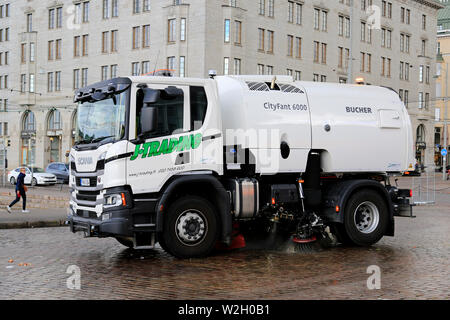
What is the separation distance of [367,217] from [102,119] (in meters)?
5.48

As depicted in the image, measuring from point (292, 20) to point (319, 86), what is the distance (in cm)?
5154

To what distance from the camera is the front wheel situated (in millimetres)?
11945

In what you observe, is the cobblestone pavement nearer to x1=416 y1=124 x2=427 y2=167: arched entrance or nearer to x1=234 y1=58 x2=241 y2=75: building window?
x1=234 y1=58 x2=241 y2=75: building window

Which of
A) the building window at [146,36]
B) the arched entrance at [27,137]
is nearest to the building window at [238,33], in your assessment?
the building window at [146,36]

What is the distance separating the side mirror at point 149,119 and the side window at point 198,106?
824 millimetres

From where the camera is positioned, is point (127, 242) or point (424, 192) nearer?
point (127, 242)

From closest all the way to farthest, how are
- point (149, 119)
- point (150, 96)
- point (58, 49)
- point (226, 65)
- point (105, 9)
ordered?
1. point (149, 119)
2. point (150, 96)
3. point (226, 65)
4. point (105, 9)
5. point (58, 49)

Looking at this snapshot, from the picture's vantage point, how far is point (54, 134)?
67312mm

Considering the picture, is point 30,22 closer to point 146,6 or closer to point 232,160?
point 146,6

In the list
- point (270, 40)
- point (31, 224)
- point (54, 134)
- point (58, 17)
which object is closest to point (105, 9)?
point (58, 17)

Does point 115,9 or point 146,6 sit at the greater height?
point 115,9

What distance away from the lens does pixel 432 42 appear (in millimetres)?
82312
